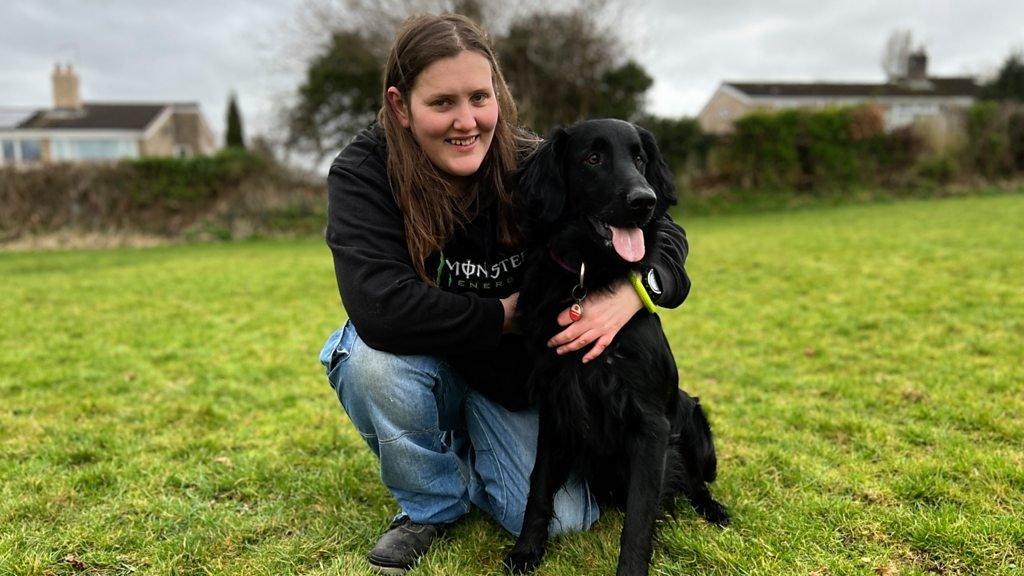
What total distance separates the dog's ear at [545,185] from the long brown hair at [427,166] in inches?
4.0

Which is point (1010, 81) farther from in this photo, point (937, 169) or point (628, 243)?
point (628, 243)

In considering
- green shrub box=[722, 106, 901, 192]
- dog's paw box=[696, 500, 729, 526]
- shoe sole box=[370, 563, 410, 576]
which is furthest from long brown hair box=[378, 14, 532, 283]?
green shrub box=[722, 106, 901, 192]

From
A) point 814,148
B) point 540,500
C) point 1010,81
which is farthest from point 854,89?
point 540,500

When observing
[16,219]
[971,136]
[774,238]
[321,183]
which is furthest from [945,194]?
[16,219]

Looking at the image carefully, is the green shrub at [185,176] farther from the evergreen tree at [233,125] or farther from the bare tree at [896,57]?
the bare tree at [896,57]

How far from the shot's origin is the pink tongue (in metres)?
1.98

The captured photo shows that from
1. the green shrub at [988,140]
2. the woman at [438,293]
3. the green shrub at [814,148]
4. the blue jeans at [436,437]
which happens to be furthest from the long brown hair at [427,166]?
the green shrub at [988,140]

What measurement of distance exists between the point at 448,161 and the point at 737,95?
114 ft

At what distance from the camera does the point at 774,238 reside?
34.0ft

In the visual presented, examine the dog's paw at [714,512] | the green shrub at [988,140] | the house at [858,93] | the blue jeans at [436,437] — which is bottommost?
the dog's paw at [714,512]

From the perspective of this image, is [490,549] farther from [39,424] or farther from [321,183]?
[321,183]

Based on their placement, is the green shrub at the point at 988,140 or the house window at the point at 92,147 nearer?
the green shrub at the point at 988,140

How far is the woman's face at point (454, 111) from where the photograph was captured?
6.68 feet

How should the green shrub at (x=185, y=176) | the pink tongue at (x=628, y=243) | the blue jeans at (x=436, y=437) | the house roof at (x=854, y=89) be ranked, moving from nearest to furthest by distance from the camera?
1. the pink tongue at (x=628, y=243)
2. the blue jeans at (x=436, y=437)
3. the green shrub at (x=185, y=176)
4. the house roof at (x=854, y=89)
